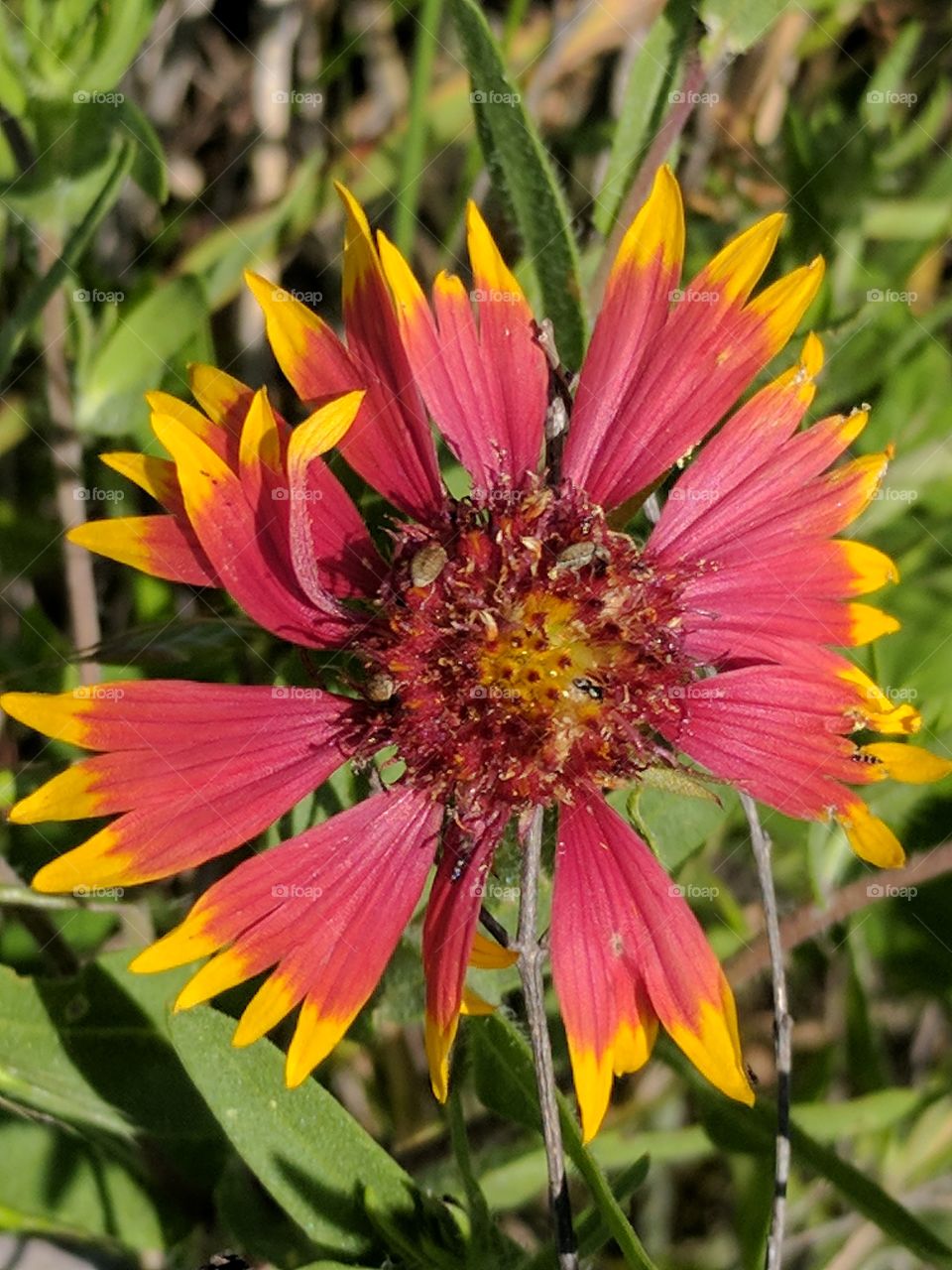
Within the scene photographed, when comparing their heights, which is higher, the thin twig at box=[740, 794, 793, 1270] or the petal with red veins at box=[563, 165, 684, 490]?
the petal with red veins at box=[563, 165, 684, 490]

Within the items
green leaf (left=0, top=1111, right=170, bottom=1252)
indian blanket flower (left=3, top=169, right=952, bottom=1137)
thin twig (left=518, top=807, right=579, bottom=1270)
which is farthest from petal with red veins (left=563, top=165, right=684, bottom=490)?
green leaf (left=0, top=1111, right=170, bottom=1252)

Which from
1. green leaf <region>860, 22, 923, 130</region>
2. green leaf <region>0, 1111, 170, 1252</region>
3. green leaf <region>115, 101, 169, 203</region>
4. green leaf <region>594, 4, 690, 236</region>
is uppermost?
green leaf <region>860, 22, 923, 130</region>

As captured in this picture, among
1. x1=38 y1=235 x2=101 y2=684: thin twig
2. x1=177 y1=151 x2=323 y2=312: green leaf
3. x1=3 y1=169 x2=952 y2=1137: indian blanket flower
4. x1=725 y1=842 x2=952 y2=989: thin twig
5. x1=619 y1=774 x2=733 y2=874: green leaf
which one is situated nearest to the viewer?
x1=3 y1=169 x2=952 y2=1137: indian blanket flower

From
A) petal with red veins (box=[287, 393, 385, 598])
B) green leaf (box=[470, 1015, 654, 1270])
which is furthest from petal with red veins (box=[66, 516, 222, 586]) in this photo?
green leaf (box=[470, 1015, 654, 1270])

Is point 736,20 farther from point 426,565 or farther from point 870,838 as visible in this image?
point 870,838

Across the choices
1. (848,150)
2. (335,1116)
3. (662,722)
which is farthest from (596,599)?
(848,150)

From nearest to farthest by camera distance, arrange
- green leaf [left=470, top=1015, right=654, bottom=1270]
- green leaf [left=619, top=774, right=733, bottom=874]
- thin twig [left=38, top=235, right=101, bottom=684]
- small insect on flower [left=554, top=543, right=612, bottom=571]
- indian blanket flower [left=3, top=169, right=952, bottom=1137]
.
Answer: green leaf [left=470, top=1015, right=654, bottom=1270] → indian blanket flower [left=3, top=169, right=952, bottom=1137] → small insect on flower [left=554, top=543, right=612, bottom=571] → green leaf [left=619, top=774, right=733, bottom=874] → thin twig [left=38, top=235, right=101, bottom=684]

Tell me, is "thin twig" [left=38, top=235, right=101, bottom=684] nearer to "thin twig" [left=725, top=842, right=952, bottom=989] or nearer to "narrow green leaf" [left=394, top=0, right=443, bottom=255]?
"narrow green leaf" [left=394, top=0, right=443, bottom=255]

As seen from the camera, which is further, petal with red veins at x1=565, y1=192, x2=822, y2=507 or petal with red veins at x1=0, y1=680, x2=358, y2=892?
petal with red veins at x1=565, y1=192, x2=822, y2=507
